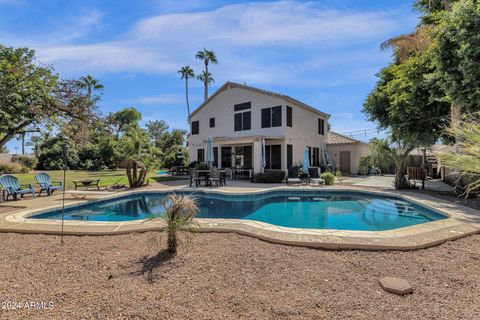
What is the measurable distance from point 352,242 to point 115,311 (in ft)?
13.2

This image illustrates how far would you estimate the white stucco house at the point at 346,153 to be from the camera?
23547 millimetres

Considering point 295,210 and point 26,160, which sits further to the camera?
point 26,160

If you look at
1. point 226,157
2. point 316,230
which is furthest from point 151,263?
point 226,157

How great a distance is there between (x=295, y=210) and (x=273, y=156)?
30.1 feet

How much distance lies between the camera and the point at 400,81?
496 inches

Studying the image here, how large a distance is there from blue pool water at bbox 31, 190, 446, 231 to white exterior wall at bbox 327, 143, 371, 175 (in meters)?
11.9

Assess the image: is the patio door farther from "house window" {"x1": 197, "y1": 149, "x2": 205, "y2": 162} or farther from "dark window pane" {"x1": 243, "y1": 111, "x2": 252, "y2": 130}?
"house window" {"x1": 197, "y1": 149, "x2": 205, "y2": 162}

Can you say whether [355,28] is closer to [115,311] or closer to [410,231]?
[410,231]

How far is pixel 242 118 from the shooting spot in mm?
20109

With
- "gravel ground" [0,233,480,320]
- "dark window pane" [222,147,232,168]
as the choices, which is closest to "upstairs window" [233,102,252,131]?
"dark window pane" [222,147,232,168]

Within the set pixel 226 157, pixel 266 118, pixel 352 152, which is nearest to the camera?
pixel 266 118

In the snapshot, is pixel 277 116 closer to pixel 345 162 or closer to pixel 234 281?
pixel 345 162

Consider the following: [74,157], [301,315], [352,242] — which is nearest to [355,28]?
[352,242]

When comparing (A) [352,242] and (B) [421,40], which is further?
(B) [421,40]
